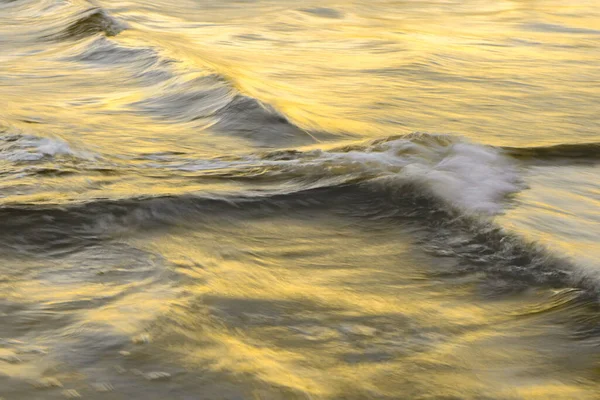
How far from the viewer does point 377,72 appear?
5664 millimetres

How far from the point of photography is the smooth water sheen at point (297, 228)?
1.95 m

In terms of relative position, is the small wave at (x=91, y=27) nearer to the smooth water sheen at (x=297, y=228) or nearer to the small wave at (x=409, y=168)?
the smooth water sheen at (x=297, y=228)

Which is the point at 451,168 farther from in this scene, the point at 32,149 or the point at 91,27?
the point at 91,27

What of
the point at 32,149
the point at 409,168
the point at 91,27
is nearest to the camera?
the point at 409,168

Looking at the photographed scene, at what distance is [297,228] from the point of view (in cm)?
288

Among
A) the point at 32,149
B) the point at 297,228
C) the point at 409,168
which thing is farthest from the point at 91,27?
the point at 297,228

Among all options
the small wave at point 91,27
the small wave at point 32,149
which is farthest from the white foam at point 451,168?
the small wave at point 91,27

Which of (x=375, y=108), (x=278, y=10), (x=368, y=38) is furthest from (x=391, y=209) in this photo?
(x=278, y=10)

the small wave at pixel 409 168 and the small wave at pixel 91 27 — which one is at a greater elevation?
the small wave at pixel 91 27

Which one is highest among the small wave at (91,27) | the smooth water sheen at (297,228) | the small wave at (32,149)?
the small wave at (91,27)

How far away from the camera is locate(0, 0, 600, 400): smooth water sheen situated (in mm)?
1953

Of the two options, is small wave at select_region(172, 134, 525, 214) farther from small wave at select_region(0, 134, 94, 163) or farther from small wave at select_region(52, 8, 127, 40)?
small wave at select_region(52, 8, 127, 40)

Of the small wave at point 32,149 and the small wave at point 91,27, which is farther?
the small wave at point 91,27

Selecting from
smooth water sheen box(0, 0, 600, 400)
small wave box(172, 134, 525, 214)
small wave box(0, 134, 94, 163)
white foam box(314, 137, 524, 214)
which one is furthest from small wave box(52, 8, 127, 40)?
white foam box(314, 137, 524, 214)
